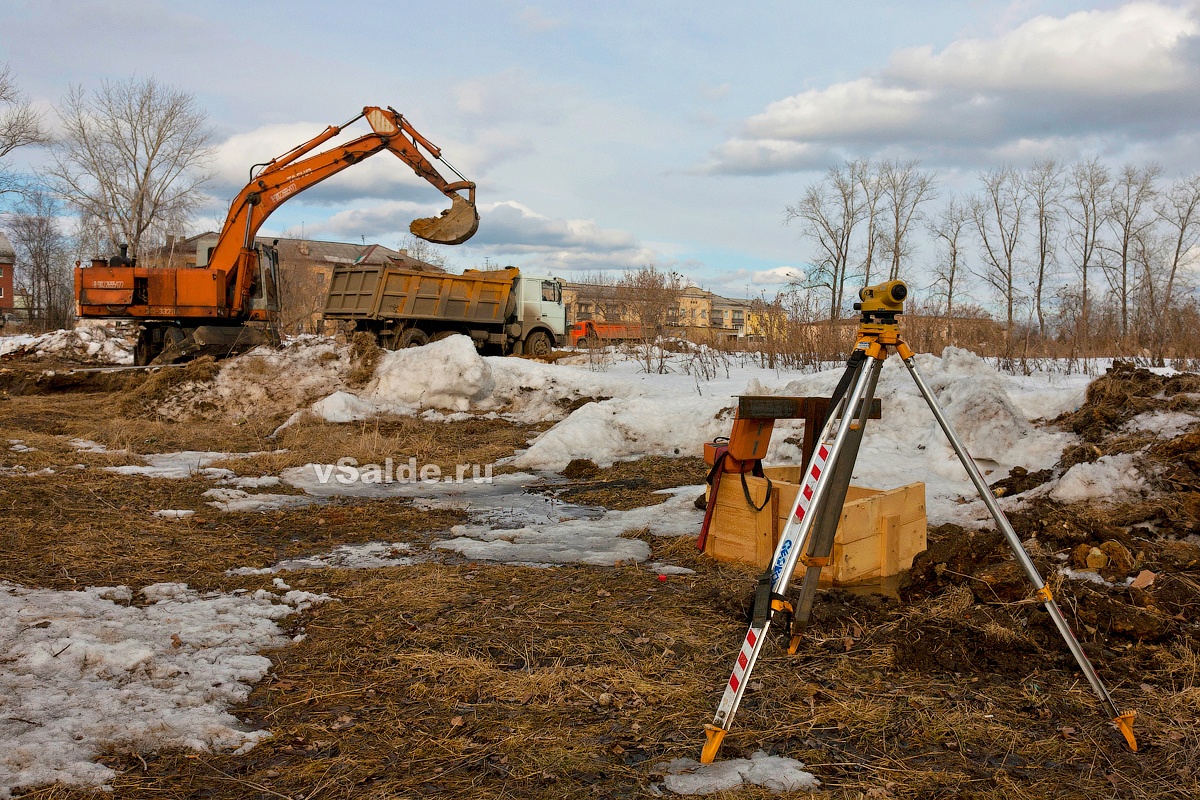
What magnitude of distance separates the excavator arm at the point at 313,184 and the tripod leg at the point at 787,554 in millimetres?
16544

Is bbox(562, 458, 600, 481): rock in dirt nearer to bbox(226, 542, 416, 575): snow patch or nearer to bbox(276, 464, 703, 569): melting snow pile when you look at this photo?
bbox(276, 464, 703, 569): melting snow pile

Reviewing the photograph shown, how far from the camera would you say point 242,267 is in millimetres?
19000

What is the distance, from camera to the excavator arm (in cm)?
1892

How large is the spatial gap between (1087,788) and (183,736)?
3.26m

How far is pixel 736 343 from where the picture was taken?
2509 centimetres

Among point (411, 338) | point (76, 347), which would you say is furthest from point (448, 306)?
point (76, 347)

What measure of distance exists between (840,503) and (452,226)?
16.6 meters

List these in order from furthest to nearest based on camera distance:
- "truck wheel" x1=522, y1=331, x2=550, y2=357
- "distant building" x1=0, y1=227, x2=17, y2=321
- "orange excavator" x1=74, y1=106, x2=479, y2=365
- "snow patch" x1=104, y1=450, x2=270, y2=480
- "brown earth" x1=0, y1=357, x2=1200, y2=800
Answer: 1. "distant building" x1=0, y1=227, x2=17, y2=321
2. "truck wheel" x1=522, y1=331, x2=550, y2=357
3. "orange excavator" x1=74, y1=106, x2=479, y2=365
4. "snow patch" x1=104, y1=450, x2=270, y2=480
5. "brown earth" x1=0, y1=357, x2=1200, y2=800

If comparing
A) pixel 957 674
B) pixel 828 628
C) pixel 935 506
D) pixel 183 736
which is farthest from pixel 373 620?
pixel 935 506

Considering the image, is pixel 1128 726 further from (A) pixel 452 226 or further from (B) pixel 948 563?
(A) pixel 452 226

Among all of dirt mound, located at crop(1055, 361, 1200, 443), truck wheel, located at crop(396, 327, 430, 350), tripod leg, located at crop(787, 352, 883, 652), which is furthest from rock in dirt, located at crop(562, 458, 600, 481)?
truck wheel, located at crop(396, 327, 430, 350)

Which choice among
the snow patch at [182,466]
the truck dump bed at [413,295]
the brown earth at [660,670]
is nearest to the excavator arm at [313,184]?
the truck dump bed at [413,295]

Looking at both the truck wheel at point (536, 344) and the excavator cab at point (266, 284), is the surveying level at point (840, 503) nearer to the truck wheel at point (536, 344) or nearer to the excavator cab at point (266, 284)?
the excavator cab at point (266, 284)

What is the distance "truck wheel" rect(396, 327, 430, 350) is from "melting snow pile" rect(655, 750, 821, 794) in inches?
738
